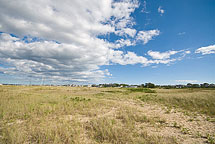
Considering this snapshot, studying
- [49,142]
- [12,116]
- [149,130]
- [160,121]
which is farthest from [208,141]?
[12,116]

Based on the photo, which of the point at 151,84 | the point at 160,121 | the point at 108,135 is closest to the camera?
the point at 108,135

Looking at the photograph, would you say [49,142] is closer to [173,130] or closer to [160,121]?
[173,130]

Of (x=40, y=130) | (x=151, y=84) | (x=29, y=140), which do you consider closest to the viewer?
(x=29, y=140)

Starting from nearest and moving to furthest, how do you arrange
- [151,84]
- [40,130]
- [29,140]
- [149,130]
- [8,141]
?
[8,141]
[29,140]
[40,130]
[149,130]
[151,84]

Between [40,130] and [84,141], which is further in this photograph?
[40,130]

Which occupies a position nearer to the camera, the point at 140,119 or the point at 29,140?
the point at 29,140

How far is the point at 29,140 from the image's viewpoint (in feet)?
19.4

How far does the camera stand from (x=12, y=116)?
9664mm

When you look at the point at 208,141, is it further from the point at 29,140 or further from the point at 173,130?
the point at 29,140

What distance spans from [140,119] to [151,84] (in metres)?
104

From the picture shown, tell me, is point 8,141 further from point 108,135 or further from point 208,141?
point 208,141

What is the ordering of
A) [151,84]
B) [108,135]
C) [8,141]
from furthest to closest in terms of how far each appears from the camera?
1. [151,84]
2. [108,135]
3. [8,141]

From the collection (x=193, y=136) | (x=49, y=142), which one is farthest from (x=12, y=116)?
(x=193, y=136)

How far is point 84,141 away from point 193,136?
21.2ft
